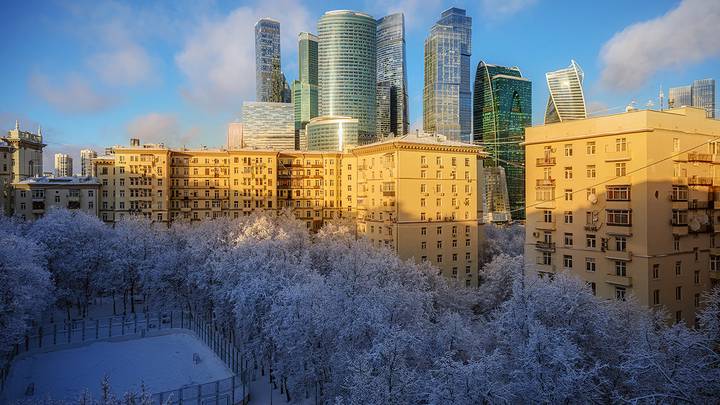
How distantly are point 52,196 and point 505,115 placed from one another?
164677mm

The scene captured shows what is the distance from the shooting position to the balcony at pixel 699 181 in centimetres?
3209

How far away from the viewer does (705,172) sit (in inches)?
1308

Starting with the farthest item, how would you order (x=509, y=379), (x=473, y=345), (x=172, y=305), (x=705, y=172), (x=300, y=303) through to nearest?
(x=172, y=305) < (x=705, y=172) < (x=300, y=303) < (x=473, y=345) < (x=509, y=379)

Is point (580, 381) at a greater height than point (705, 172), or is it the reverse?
point (705, 172)

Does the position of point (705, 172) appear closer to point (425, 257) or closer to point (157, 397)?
point (425, 257)

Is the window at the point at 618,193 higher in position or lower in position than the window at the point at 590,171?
lower

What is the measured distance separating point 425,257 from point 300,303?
33.2m

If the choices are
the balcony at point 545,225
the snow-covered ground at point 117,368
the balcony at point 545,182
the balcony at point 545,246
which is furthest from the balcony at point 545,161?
the snow-covered ground at point 117,368

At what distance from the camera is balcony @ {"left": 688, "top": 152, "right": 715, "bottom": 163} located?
3172 centimetres

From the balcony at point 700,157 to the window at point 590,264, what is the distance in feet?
31.0

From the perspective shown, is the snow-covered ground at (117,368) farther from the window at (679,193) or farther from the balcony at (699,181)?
the balcony at (699,181)

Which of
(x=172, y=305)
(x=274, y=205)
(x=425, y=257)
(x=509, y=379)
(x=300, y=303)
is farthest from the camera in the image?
(x=274, y=205)

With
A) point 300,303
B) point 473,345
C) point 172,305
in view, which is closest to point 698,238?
point 473,345

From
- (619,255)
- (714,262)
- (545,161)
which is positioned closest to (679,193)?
(619,255)
